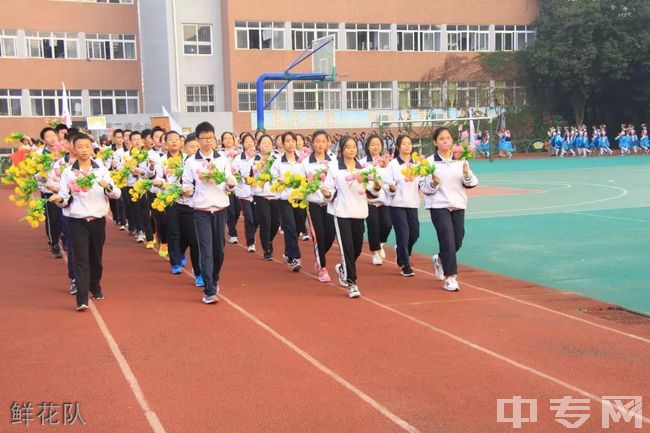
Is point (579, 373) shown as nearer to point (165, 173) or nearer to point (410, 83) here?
point (165, 173)

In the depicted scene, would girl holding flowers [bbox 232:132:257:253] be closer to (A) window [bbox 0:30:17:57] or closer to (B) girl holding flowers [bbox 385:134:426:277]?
(B) girl holding flowers [bbox 385:134:426:277]

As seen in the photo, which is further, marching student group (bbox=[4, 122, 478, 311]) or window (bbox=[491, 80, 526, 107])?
window (bbox=[491, 80, 526, 107])

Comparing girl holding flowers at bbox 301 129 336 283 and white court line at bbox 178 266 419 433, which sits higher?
girl holding flowers at bbox 301 129 336 283

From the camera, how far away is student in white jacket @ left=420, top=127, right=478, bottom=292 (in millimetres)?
7988

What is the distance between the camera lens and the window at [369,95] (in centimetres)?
4191

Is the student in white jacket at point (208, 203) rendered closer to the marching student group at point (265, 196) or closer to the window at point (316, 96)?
the marching student group at point (265, 196)

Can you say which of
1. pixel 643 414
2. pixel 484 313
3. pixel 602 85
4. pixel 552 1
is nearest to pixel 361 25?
pixel 552 1

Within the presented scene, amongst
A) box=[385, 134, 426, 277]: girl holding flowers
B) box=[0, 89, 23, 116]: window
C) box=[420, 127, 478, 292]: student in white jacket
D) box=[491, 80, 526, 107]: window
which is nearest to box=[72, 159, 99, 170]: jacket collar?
box=[385, 134, 426, 277]: girl holding flowers

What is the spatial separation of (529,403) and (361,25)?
129ft

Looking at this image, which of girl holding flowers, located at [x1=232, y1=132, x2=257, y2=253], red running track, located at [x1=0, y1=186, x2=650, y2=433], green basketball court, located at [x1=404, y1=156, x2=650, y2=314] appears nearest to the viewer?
red running track, located at [x1=0, y1=186, x2=650, y2=433]

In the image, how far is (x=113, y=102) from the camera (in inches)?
1641

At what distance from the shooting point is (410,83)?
141 feet

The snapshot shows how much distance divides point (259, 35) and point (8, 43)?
1390cm

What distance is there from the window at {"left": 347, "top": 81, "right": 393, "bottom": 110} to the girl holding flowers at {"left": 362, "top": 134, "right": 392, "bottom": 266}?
32062 millimetres
